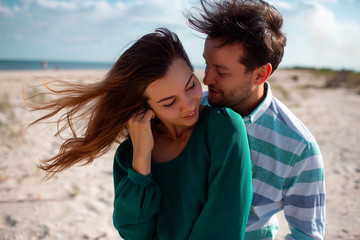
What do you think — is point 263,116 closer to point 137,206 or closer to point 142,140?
point 142,140

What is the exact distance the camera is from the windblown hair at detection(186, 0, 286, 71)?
1.95 meters

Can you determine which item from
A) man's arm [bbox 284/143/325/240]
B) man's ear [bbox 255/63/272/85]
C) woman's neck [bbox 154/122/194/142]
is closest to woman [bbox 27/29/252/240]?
woman's neck [bbox 154/122/194/142]

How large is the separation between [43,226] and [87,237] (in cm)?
52

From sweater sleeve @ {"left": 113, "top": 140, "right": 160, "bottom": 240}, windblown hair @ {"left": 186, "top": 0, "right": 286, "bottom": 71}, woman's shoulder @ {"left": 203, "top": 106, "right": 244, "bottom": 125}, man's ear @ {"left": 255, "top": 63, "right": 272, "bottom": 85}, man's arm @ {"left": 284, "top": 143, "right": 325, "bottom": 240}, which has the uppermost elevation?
windblown hair @ {"left": 186, "top": 0, "right": 286, "bottom": 71}

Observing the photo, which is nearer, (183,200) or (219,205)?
(219,205)

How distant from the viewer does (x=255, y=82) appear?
2039mm

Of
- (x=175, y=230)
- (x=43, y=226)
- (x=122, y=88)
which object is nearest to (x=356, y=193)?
(x=175, y=230)

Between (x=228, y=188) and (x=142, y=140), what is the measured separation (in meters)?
0.61

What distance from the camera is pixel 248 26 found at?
194 cm

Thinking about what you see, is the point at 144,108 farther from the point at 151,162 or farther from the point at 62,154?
the point at 62,154

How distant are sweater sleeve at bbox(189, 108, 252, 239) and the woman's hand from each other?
43cm

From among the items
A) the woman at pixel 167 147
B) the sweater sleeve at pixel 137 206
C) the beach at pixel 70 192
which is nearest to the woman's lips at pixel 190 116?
the woman at pixel 167 147

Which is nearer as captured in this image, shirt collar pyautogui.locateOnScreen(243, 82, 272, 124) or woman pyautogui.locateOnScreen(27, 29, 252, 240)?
woman pyautogui.locateOnScreen(27, 29, 252, 240)

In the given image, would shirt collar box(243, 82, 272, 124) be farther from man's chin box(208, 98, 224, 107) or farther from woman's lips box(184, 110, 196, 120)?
woman's lips box(184, 110, 196, 120)
